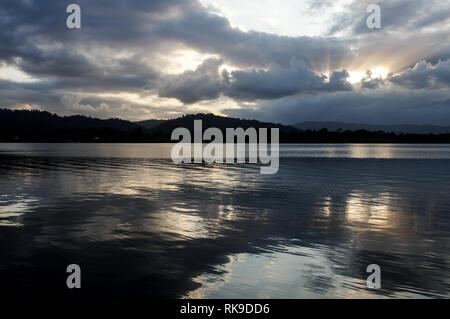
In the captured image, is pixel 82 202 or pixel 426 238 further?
pixel 82 202

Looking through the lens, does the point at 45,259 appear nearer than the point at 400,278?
No

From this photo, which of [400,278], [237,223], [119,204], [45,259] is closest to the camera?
[400,278]

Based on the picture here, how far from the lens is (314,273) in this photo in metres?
13.1

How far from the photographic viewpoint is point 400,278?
12.7 metres
